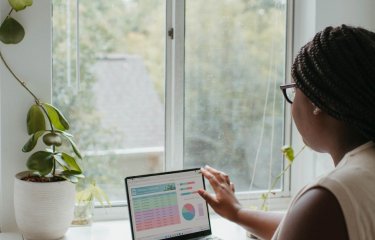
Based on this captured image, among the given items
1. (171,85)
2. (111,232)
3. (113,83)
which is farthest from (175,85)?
(111,232)

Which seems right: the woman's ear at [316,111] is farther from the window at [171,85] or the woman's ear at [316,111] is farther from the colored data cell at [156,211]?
the window at [171,85]

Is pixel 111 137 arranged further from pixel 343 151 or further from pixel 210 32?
pixel 343 151

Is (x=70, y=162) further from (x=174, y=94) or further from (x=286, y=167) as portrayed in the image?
(x=286, y=167)

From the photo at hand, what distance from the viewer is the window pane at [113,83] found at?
2123 mm

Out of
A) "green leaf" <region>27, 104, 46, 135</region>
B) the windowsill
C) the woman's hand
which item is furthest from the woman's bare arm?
"green leaf" <region>27, 104, 46, 135</region>

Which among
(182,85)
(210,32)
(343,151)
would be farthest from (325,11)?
(343,151)

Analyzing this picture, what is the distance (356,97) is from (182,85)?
128 centimetres

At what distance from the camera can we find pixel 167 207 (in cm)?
191

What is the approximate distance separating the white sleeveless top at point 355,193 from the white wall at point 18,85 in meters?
1.25

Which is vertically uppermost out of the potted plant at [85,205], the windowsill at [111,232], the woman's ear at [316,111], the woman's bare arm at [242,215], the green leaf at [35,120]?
the woman's ear at [316,111]

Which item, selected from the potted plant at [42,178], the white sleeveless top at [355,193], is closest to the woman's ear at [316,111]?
the white sleeveless top at [355,193]

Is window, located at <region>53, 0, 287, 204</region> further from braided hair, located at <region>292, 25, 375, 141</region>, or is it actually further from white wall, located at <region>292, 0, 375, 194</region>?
braided hair, located at <region>292, 25, 375, 141</region>

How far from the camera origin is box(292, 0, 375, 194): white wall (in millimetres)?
2281

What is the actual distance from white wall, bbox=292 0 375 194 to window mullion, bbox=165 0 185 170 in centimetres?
54
